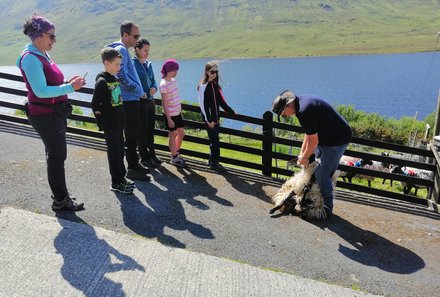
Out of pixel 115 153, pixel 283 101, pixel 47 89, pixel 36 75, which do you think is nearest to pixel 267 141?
pixel 283 101

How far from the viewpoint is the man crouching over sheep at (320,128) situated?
4.96 meters

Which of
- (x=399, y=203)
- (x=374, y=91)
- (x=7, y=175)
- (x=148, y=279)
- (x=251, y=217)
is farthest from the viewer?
(x=374, y=91)

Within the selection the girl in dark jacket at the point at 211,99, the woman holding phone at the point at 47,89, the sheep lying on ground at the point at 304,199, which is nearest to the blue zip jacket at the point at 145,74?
the girl in dark jacket at the point at 211,99

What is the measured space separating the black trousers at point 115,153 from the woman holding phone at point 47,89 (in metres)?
0.78

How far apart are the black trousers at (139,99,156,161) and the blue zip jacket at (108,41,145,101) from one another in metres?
0.55

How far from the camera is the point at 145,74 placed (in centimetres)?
625

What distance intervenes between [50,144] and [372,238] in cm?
451

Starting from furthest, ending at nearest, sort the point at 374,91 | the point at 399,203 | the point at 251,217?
1. the point at 374,91
2. the point at 399,203
3. the point at 251,217

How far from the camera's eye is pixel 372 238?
531 centimetres

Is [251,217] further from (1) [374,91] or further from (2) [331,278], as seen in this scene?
(1) [374,91]

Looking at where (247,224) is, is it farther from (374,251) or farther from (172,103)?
(172,103)

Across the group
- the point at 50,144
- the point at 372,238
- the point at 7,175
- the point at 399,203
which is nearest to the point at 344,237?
the point at 372,238

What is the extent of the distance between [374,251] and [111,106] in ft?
13.2

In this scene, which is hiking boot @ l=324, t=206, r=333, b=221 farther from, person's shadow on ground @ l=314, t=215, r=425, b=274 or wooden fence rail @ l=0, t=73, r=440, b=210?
wooden fence rail @ l=0, t=73, r=440, b=210
